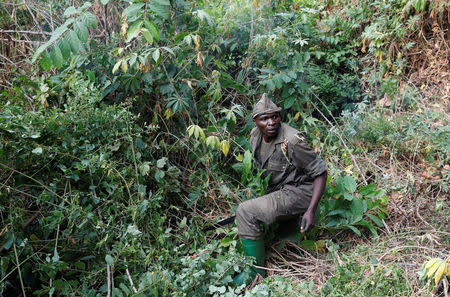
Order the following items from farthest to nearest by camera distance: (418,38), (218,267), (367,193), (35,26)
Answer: (418,38) → (35,26) → (367,193) → (218,267)

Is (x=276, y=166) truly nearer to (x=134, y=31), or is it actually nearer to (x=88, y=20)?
(x=134, y=31)

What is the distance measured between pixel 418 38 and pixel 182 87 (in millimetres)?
3394

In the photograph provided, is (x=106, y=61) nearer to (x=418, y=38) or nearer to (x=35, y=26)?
(x=35, y=26)

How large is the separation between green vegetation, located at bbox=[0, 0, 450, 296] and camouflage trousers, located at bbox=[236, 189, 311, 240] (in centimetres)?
23

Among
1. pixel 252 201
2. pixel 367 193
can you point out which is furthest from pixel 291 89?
pixel 252 201

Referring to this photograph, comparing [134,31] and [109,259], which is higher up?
[134,31]

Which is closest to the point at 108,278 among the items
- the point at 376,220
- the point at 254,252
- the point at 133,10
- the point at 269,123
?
the point at 254,252

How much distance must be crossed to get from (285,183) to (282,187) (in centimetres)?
4

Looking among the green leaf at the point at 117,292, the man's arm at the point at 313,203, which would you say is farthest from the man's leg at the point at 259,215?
the green leaf at the point at 117,292

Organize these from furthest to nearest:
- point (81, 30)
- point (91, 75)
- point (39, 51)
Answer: point (91, 75) < point (81, 30) < point (39, 51)

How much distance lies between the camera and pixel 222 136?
4.39 metres

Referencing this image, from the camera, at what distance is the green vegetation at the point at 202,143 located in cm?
304

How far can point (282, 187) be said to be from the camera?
3498mm

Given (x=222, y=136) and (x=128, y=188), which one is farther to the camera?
(x=222, y=136)
